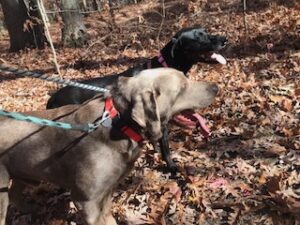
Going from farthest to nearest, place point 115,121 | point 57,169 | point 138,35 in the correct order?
point 138,35
point 57,169
point 115,121

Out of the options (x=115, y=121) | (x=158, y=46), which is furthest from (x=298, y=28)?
(x=115, y=121)

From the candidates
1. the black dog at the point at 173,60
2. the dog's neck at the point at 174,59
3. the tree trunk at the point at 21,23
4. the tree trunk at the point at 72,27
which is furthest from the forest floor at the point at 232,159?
the tree trunk at the point at 21,23

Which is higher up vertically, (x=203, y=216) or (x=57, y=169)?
(x=57, y=169)

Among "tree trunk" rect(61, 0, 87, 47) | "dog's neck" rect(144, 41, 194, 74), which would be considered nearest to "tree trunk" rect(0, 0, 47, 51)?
"tree trunk" rect(61, 0, 87, 47)

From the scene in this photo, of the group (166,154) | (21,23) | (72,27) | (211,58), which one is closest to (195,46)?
(211,58)

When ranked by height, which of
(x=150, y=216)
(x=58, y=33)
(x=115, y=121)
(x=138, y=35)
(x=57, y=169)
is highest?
(x=115, y=121)

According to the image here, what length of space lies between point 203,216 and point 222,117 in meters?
2.32

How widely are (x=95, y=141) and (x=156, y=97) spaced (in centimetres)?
66

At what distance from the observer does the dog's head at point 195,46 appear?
20.9 feet

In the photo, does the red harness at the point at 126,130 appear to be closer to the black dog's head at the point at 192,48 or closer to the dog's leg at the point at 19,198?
the dog's leg at the point at 19,198

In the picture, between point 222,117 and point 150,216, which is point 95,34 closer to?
point 222,117

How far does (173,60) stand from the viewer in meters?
6.34

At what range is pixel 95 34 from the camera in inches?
683

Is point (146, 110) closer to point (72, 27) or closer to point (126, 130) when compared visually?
point (126, 130)
